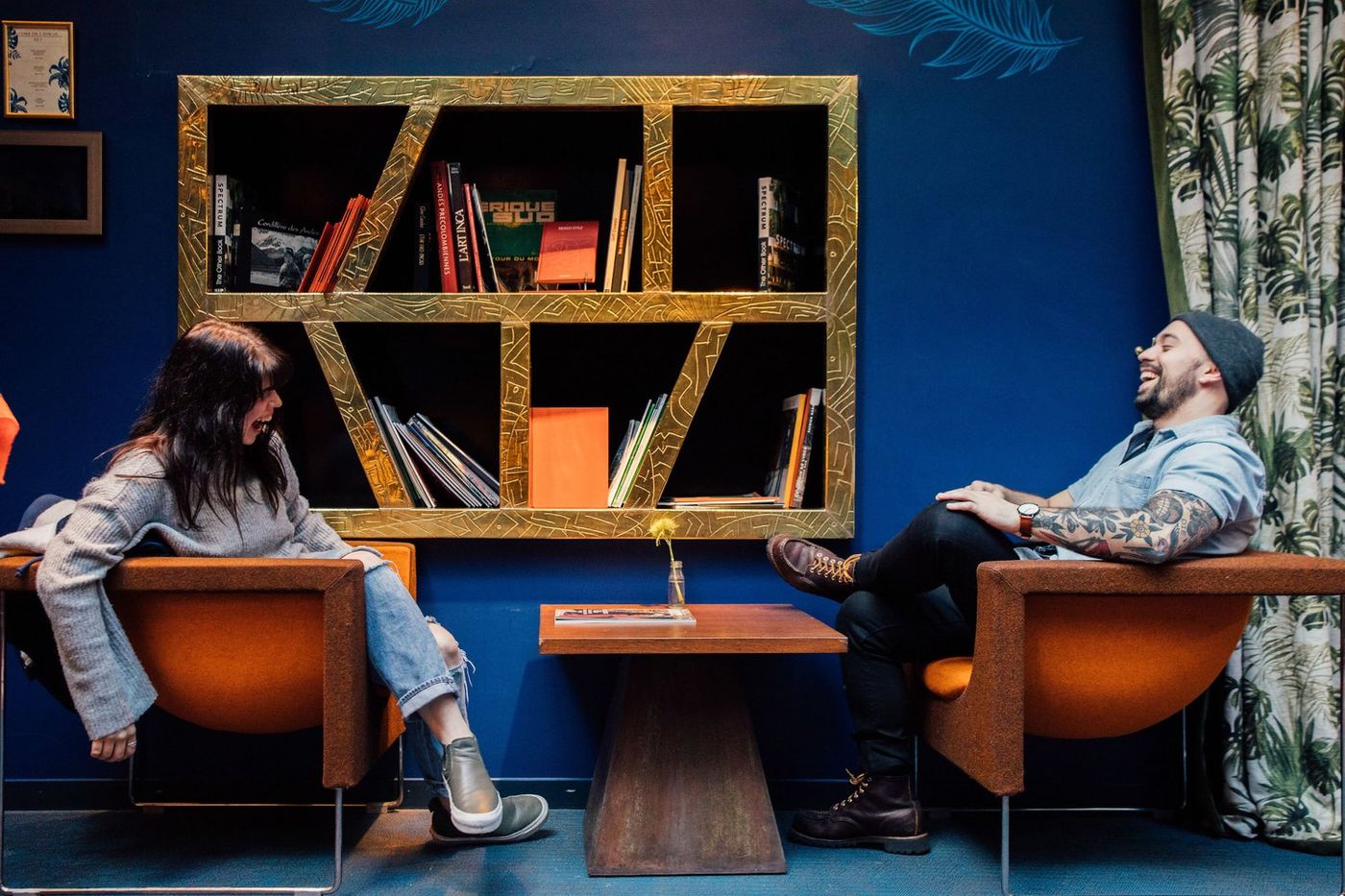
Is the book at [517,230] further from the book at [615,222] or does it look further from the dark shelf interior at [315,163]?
the dark shelf interior at [315,163]

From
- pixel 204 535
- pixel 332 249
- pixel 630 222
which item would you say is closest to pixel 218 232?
pixel 332 249

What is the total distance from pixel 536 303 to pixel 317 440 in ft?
2.45

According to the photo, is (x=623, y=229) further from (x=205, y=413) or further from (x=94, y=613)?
(x=94, y=613)

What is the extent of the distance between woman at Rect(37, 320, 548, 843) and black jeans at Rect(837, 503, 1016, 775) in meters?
0.81

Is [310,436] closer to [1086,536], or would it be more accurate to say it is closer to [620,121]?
[620,121]

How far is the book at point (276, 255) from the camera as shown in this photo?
2497 mm

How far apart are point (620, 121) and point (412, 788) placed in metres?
1.82

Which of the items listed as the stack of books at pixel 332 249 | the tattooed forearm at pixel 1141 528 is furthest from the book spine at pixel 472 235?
the tattooed forearm at pixel 1141 528

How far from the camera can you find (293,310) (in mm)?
2451

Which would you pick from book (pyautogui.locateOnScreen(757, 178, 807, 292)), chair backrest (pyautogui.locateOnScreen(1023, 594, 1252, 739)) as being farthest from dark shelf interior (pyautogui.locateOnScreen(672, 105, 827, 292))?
chair backrest (pyautogui.locateOnScreen(1023, 594, 1252, 739))

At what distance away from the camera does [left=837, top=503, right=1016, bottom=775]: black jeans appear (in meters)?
2.08

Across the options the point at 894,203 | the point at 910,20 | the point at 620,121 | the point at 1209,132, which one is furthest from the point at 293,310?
the point at 1209,132

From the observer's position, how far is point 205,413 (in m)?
1.94

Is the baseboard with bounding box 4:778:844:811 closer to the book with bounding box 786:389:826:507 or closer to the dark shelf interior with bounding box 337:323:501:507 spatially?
the book with bounding box 786:389:826:507
